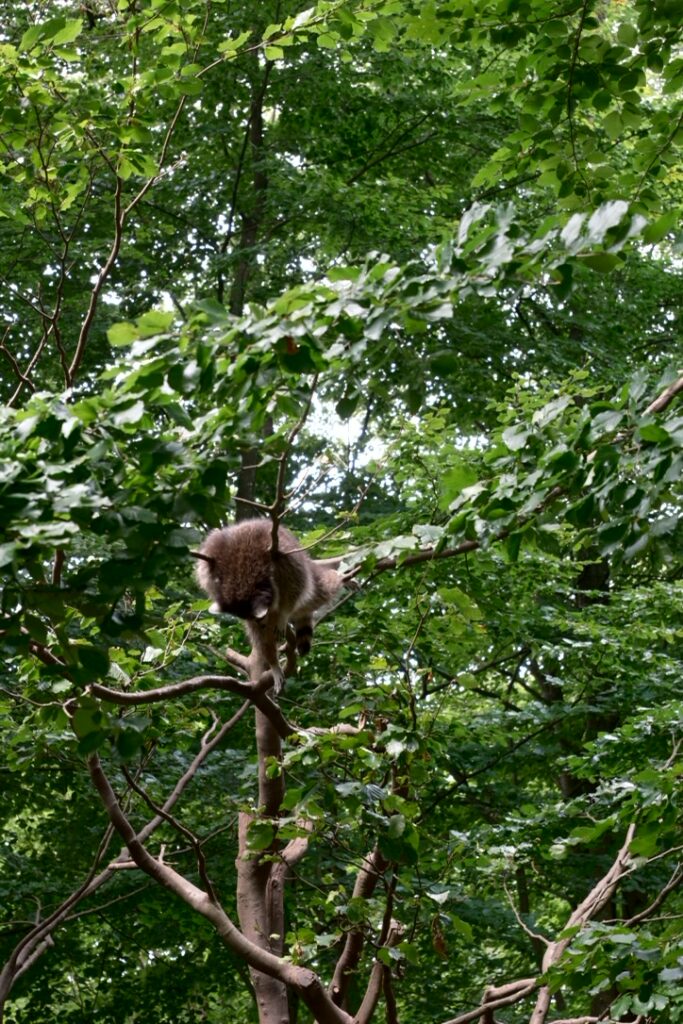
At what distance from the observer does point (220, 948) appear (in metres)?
9.24

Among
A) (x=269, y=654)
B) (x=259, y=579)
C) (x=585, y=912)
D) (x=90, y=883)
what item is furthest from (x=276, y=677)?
(x=90, y=883)

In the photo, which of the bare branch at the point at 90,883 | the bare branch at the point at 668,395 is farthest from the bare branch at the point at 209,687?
the bare branch at the point at 668,395

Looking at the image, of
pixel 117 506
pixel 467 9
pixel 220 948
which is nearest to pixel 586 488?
pixel 117 506

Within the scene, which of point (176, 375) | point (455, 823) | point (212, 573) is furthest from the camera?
point (455, 823)

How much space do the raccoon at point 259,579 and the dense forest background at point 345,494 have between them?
21cm

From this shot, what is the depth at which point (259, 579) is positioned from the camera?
182 inches

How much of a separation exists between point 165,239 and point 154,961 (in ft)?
21.6

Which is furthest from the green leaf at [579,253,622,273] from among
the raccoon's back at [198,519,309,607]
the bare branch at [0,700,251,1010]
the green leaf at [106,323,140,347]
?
the bare branch at [0,700,251,1010]

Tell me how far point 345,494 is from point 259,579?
6.68m

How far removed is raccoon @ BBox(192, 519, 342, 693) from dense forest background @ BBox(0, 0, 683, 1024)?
207mm

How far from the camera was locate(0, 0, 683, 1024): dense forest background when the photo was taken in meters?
2.54

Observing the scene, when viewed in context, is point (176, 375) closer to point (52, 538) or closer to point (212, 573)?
point (52, 538)

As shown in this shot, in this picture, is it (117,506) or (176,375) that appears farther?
(117,506)

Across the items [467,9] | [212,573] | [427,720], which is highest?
[467,9]
